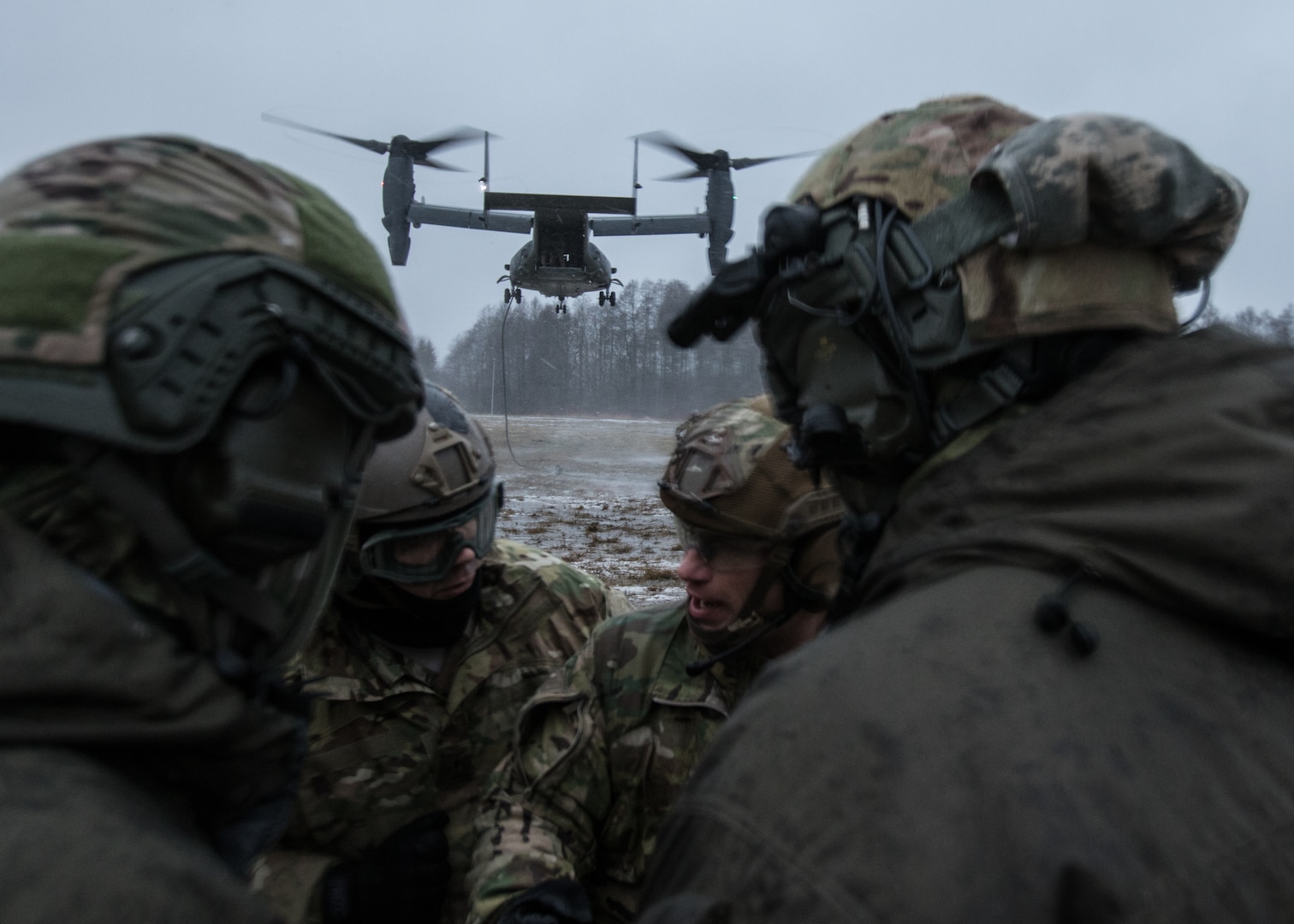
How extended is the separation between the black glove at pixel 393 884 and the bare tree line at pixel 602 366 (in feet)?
216

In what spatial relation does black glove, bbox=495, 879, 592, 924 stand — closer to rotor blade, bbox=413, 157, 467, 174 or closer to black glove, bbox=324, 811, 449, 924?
black glove, bbox=324, 811, 449, 924

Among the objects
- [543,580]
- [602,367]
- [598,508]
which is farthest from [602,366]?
[543,580]

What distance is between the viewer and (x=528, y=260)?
26.2m

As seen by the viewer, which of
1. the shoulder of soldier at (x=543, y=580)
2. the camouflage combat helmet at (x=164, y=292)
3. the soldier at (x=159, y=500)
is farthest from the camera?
the shoulder of soldier at (x=543, y=580)

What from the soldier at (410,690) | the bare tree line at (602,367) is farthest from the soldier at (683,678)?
the bare tree line at (602,367)

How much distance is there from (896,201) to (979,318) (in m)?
0.32

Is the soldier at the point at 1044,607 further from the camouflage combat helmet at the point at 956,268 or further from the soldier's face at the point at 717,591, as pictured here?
the soldier's face at the point at 717,591

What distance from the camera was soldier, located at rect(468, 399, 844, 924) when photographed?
9.32 ft

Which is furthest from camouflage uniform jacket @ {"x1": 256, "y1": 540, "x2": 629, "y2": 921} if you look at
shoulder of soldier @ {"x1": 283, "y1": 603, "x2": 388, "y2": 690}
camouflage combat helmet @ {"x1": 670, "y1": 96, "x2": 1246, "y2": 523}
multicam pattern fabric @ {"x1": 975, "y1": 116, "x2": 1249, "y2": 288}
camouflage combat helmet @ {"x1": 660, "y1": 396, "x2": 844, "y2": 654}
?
multicam pattern fabric @ {"x1": 975, "y1": 116, "x2": 1249, "y2": 288}

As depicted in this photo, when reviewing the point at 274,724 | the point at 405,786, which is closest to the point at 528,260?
the point at 405,786

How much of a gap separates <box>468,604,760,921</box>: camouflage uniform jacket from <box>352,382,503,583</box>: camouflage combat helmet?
2.31 feet

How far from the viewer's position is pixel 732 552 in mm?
2924

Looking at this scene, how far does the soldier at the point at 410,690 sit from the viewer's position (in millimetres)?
2943

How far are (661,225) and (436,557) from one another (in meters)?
26.2
